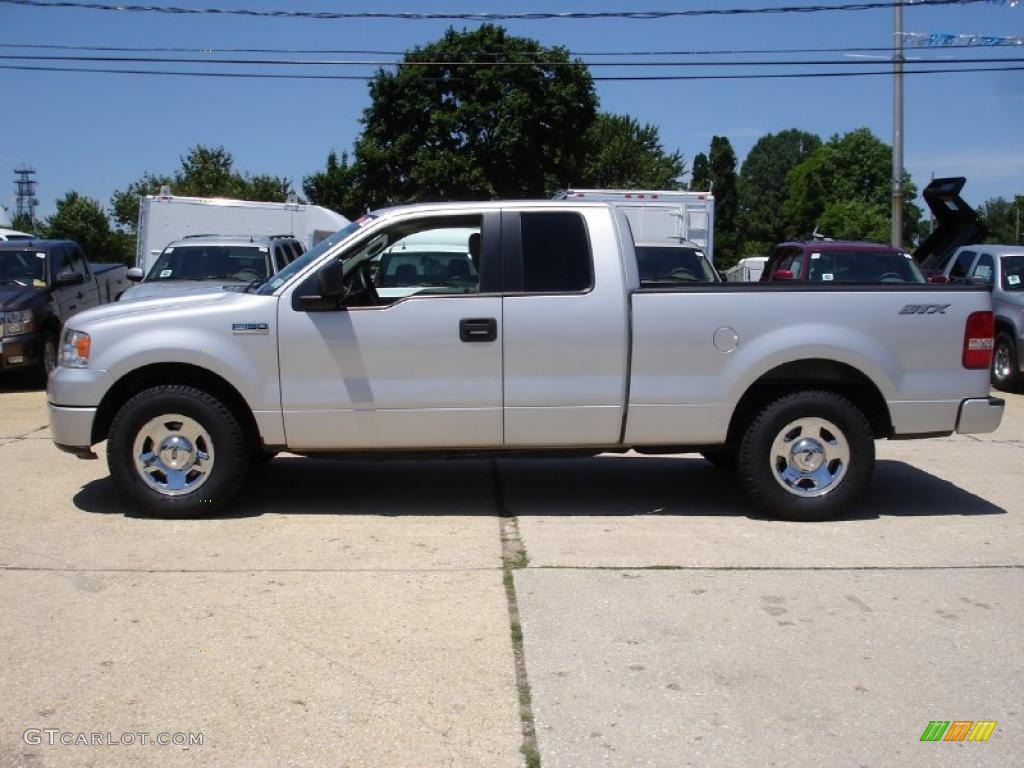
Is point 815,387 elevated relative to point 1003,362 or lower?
elevated

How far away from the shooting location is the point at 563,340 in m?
6.29

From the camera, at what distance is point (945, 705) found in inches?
159

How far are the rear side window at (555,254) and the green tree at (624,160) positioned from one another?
5522cm

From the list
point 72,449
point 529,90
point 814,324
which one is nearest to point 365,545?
point 72,449

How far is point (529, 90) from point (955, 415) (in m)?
38.2

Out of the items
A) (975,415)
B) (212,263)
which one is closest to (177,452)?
(975,415)

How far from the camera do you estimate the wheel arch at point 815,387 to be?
648cm

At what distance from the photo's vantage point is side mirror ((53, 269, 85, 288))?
13422 mm

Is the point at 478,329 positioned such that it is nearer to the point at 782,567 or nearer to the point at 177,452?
the point at 177,452

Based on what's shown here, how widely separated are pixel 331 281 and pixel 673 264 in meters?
7.52

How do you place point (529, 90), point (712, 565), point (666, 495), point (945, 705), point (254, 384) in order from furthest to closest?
point (529, 90) → point (666, 495) → point (254, 384) → point (712, 565) → point (945, 705)

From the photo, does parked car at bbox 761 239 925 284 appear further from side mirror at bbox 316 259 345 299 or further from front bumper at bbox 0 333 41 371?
front bumper at bbox 0 333 41 371

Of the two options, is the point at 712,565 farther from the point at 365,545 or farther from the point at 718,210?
the point at 718,210

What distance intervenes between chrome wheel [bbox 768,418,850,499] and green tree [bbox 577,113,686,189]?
55.4 m
